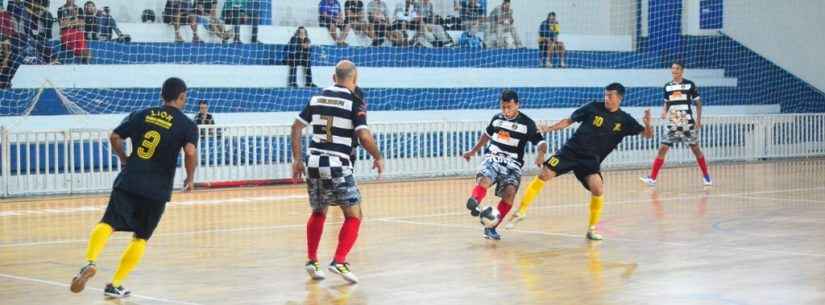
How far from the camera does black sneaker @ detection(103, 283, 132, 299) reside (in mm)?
9195

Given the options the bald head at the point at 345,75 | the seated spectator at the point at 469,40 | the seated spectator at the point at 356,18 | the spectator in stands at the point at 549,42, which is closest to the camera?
the bald head at the point at 345,75

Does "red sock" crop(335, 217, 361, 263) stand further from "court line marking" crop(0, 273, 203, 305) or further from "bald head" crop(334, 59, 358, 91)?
"court line marking" crop(0, 273, 203, 305)

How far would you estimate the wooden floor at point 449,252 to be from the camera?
9328 millimetres

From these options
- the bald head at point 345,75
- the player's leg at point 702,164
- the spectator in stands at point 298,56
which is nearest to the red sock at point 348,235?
the bald head at point 345,75

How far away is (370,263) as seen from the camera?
11141 mm

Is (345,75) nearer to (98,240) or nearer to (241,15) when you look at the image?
(98,240)

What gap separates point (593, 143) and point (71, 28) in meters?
13.2

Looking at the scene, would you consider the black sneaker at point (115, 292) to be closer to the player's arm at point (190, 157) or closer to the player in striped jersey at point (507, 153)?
the player's arm at point (190, 157)

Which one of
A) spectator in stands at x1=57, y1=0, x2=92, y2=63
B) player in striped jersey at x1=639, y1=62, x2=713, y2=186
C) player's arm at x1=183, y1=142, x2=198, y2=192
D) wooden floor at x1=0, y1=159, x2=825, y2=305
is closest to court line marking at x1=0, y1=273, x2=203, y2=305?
wooden floor at x1=0, y1=159, x2=825, y2=305

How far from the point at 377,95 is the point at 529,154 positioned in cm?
356

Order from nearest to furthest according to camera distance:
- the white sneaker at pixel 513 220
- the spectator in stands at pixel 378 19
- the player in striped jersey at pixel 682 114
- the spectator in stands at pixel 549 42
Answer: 1. the white sneaker at pixel 513 220
2. the player in striped jersey at pixel 682 114
3. the spectator in stands at pixel 378 19
4. the spectator in stands at pixel 549 42

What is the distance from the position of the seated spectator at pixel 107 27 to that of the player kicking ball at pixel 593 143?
43.8ft

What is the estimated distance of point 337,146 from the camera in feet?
32.7

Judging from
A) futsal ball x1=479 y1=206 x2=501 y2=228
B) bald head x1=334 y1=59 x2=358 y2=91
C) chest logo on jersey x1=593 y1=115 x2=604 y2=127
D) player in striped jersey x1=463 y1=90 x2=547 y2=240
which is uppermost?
bald head x1=334 y1=59 x2=358 y2=91
